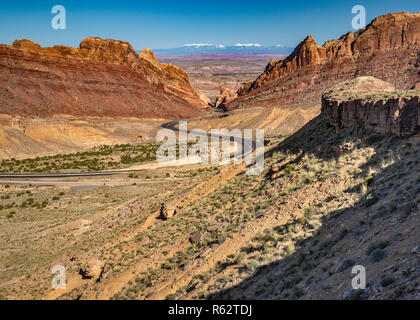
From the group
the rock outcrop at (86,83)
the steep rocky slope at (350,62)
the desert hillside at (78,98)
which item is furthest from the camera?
→ the rock outcrop at (86,83)

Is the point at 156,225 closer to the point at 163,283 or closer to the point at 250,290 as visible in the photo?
the point at 163,283

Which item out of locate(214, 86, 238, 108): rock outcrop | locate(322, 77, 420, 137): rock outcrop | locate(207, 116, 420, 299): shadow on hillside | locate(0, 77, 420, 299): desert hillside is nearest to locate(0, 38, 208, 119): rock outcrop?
locate(214, 86, 238, 108): rock outcrop

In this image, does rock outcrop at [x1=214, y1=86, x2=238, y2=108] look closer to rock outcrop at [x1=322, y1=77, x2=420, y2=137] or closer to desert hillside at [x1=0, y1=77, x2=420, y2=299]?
desert hillside at [x1=0, y1=77, x2=420, y2=299]

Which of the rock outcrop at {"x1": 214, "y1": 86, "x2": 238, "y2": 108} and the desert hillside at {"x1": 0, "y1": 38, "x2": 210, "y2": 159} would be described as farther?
the rock outcrop at {"x1": 214, "y1": 86, "x2": 238, "y2": 108}

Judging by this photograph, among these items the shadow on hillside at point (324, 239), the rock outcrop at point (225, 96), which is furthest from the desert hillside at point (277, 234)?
the rock outcrop at point (225, 96)

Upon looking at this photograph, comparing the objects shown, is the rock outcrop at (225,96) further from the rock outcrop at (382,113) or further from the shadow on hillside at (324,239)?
the shadow on hillside at (324,239)

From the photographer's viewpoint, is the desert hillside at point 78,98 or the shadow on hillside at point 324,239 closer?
the shadow on hillside at point 324,239
